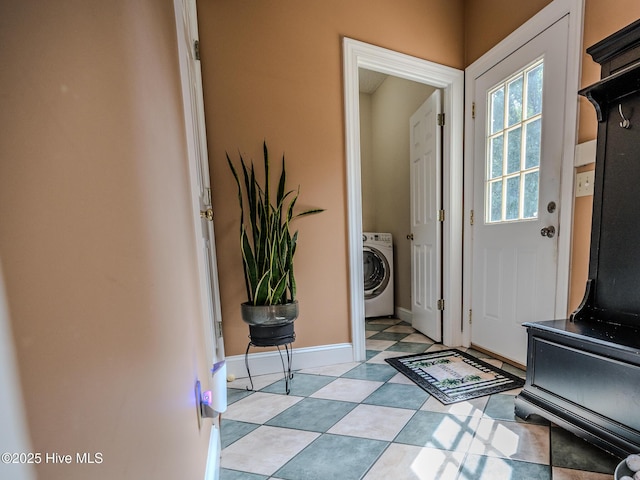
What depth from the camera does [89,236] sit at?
344 millimetres

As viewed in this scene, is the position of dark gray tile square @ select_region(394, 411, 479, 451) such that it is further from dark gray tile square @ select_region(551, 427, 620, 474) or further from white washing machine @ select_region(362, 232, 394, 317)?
white washing machine @ select_region(362, 232, 394, 317)

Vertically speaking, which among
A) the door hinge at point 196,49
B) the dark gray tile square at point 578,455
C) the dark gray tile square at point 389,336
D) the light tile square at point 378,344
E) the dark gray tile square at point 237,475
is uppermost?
the door hinge at point 196,49

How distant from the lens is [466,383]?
1.66 m

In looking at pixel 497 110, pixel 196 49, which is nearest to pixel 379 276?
pixel 497 110

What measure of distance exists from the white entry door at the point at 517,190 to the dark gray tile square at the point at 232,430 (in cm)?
170

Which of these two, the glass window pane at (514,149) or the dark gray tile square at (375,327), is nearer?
the glass window pane at (514,149)

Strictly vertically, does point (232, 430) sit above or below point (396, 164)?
below

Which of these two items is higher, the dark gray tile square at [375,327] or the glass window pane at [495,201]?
the glass window pane at [495,201]

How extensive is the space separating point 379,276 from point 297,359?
1497mm

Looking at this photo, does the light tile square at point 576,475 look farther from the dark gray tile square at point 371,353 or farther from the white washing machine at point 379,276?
the white washing machine at point 379,276

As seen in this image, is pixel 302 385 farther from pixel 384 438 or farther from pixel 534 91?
pixel 534 91

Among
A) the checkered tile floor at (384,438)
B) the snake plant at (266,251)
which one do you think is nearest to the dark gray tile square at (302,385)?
the checkered tile floor at (384,438)

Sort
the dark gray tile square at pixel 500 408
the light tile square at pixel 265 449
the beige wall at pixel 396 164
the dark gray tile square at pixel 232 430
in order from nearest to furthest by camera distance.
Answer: the light tile square at pixel 265 449, the dark gray tile square at pixel 232 430, the dark gray tile square at pixel 500 408, the beige wall at pixel 396 164

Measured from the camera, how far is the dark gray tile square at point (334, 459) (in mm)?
1032
